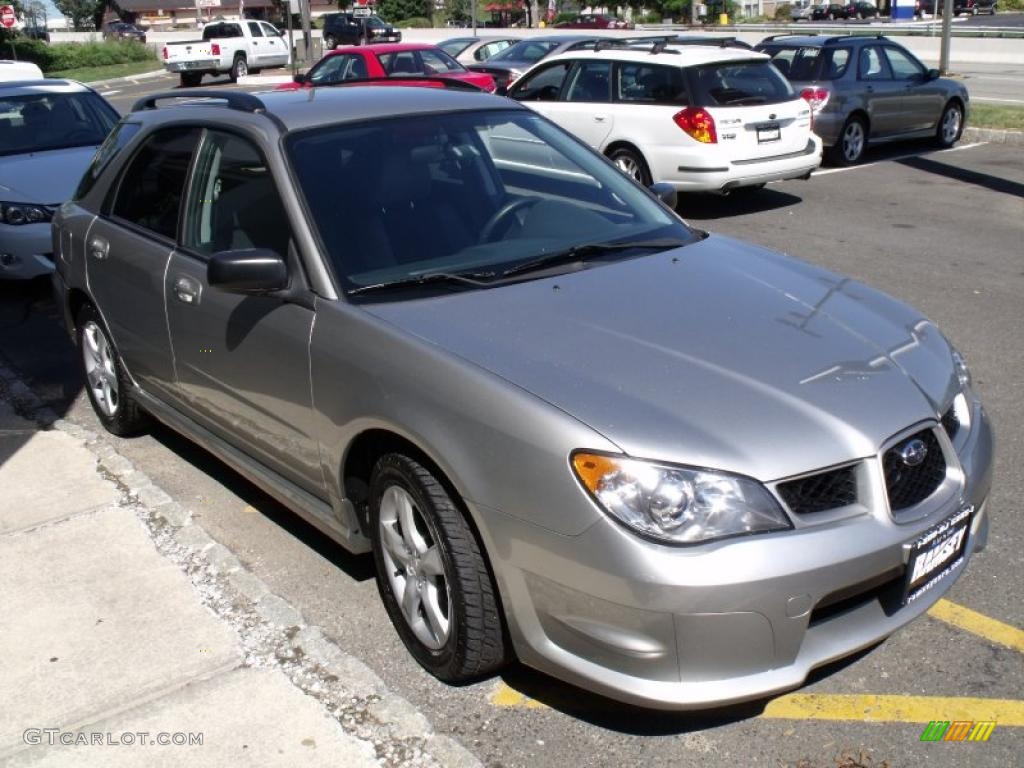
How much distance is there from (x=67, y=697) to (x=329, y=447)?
44.9 inches

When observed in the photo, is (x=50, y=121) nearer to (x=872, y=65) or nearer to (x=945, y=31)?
(x=872, y=65)

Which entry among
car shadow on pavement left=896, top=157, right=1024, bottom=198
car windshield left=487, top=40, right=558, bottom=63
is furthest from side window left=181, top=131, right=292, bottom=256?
car windshield left=487, top=40, right=558, bottom=63

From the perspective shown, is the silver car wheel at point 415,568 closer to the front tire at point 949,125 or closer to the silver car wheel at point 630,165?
the silver car wheel at point 630,165

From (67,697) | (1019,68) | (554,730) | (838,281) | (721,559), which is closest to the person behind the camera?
(721,559)

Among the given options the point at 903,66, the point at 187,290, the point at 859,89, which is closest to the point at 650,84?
the point at 859,89

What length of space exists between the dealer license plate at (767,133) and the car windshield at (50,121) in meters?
6.11

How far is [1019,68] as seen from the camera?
29875mm

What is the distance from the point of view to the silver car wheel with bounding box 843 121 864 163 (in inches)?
559

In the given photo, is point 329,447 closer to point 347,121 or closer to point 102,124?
point 347,121

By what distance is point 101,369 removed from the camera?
5867 mm

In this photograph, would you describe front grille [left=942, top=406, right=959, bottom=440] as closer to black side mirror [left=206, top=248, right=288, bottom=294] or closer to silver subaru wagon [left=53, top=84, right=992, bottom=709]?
silver subaru wagon [left=53, top=84, right=992, bottom=709]

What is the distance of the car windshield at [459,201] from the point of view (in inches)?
159

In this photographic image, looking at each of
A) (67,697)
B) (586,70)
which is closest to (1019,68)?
(586,70)

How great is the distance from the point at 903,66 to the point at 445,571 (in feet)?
44.2
